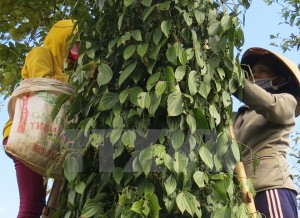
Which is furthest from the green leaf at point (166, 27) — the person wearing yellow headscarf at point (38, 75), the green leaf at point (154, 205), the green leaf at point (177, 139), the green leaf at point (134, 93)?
the green leaf at point (154, 205)

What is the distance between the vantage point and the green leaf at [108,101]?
2133 mm

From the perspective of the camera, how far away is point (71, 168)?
6.94 feet

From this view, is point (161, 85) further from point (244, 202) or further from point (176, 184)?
point (244, 202)

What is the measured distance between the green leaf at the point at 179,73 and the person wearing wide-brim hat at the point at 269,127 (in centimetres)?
38

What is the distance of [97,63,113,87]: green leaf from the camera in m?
2.17

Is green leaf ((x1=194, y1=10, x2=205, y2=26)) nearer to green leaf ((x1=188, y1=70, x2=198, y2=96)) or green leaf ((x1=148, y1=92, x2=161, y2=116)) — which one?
green leaf ((x1=188, y1=70, x2=198, y2=96))

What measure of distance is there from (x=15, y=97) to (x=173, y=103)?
2.42 ft

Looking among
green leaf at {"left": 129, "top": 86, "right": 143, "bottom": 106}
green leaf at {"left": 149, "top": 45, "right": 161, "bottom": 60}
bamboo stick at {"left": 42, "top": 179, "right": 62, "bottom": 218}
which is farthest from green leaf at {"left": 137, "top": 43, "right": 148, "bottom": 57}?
bamboo stick at {"left": 42, "top": 179, "right": 62, "bottom": 218}

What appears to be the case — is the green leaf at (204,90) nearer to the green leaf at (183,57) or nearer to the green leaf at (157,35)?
the green leaf at (183,57)

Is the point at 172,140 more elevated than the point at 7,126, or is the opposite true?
the point at 7,126

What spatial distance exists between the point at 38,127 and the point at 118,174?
464 millimetres

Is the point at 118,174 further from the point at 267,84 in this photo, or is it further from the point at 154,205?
the point at 267,84

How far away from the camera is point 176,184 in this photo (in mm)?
1956

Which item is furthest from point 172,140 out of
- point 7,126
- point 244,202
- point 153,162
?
point 7,126
